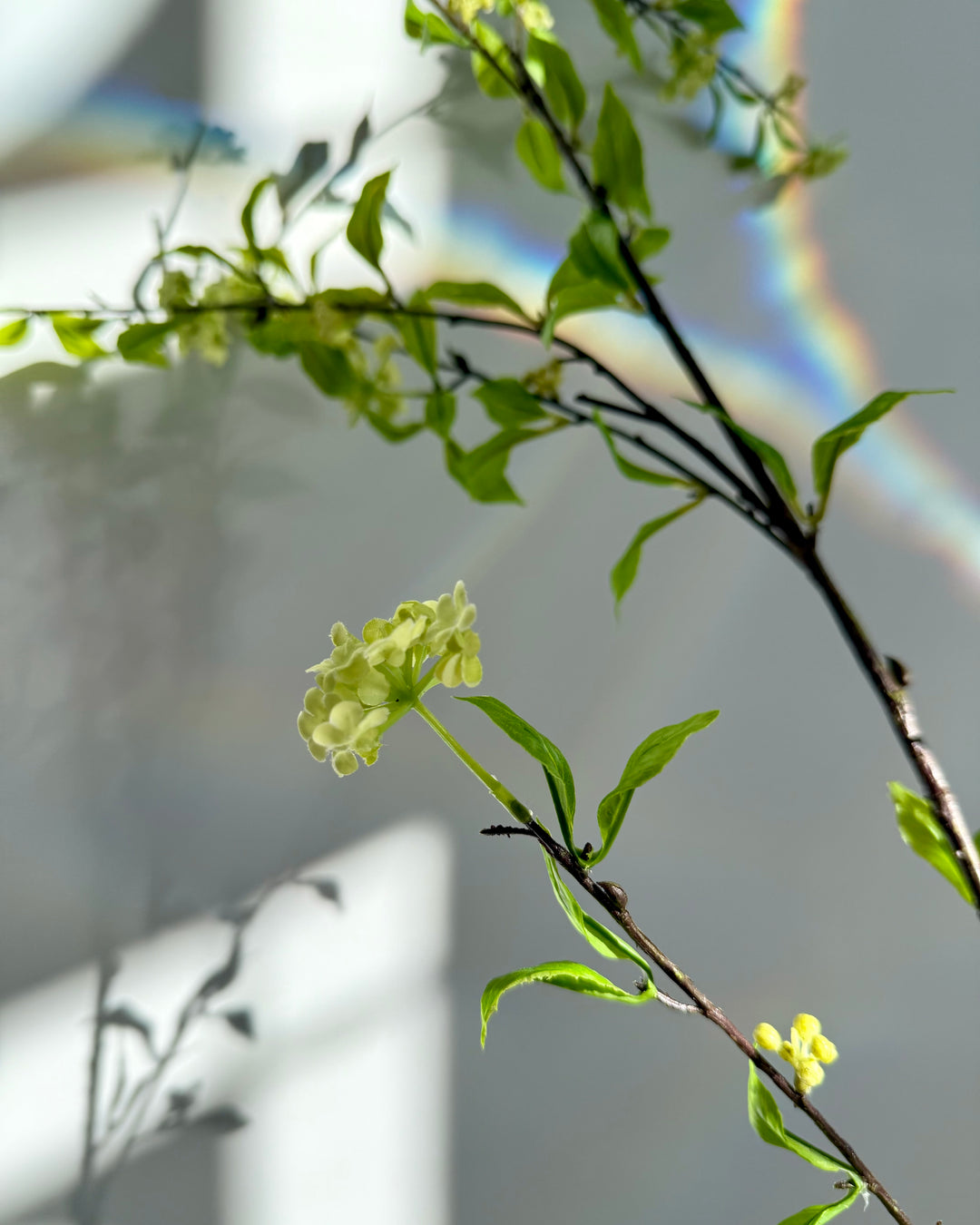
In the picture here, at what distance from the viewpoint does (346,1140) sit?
0.68m

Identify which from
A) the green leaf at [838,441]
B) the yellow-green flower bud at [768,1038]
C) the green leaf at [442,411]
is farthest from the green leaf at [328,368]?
the yellow-green flower bud at [768,1038]

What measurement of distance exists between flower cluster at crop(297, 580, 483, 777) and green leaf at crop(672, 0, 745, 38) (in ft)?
1.89

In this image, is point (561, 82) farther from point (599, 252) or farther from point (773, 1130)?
point (773, 1130)

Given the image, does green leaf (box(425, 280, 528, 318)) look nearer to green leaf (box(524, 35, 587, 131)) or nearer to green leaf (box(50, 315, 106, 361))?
green leaf (box(524, 35, 587, 131))

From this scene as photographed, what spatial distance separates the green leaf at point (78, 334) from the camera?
65 centimetres

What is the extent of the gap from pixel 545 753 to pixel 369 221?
0.36 meters

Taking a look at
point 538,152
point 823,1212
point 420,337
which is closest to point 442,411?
point 420,337

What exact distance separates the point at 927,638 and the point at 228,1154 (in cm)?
75

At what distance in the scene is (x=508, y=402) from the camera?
1.89 feet

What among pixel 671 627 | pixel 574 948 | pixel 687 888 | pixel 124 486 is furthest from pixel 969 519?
pixel 124 486

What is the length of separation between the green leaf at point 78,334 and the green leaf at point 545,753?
47 centimetres

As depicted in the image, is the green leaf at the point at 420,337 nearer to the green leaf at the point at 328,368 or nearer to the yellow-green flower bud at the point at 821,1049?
the green leaf at the point at 328,368

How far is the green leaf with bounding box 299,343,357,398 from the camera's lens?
2.26 ft

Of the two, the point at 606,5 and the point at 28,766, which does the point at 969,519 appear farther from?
the point at 28,766
